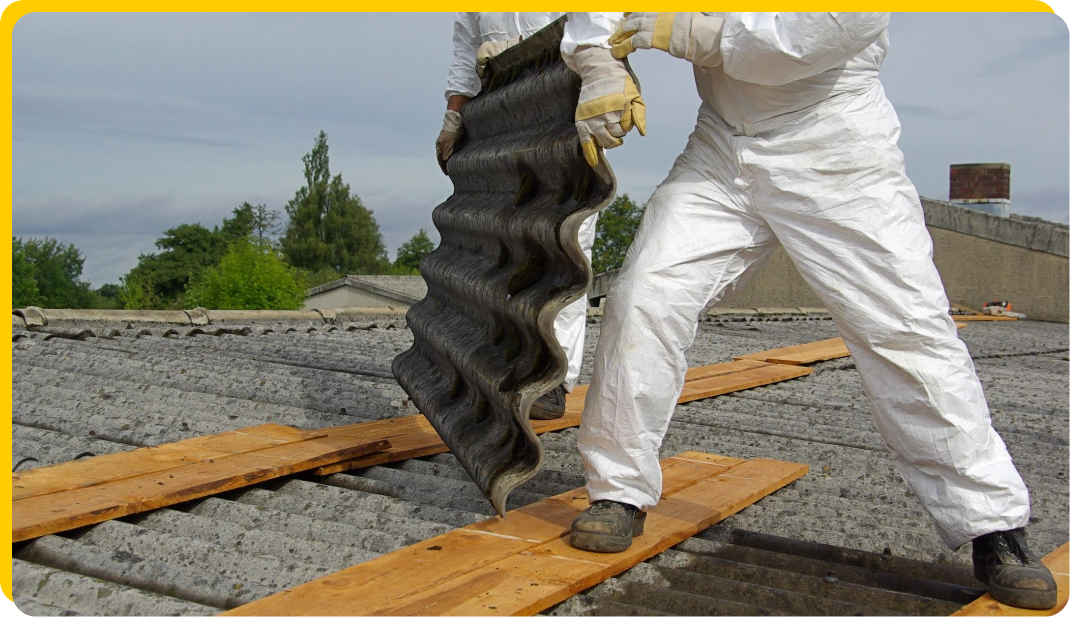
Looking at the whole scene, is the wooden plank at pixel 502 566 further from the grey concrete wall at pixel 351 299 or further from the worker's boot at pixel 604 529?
the grey concrete wall at pixel 351 299

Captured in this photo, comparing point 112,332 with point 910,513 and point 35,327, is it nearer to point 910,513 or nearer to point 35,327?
point 35,327

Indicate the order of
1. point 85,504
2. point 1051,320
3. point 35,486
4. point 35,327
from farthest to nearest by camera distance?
point 1051,320, point 35,327, point 35,486, point 85,504

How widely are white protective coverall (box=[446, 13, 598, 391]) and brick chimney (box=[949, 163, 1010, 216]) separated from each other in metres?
12.5

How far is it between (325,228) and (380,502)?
183 ft

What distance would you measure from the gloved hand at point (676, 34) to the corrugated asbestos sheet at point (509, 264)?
0.17 metres

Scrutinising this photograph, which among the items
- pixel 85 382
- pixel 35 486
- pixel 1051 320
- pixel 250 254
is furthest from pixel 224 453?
pixel 250 254

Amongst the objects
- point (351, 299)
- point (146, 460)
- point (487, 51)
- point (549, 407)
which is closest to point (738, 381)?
point (549, 407)

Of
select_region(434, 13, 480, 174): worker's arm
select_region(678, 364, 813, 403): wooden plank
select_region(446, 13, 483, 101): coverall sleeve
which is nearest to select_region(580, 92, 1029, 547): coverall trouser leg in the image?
select_region(434, 13, 480, 174): worker's arm

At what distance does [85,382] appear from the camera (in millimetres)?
3719

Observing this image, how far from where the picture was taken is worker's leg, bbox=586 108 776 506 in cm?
219

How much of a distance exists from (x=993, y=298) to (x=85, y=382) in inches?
438

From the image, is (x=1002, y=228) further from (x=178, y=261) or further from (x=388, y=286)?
(x=178, y=261)

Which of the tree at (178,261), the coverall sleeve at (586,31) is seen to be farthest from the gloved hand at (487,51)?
the tree at (178,261)

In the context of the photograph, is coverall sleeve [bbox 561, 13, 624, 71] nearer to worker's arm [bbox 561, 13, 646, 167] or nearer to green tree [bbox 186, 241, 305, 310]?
worker's arm [bbox 561, 13, 646, 167]
